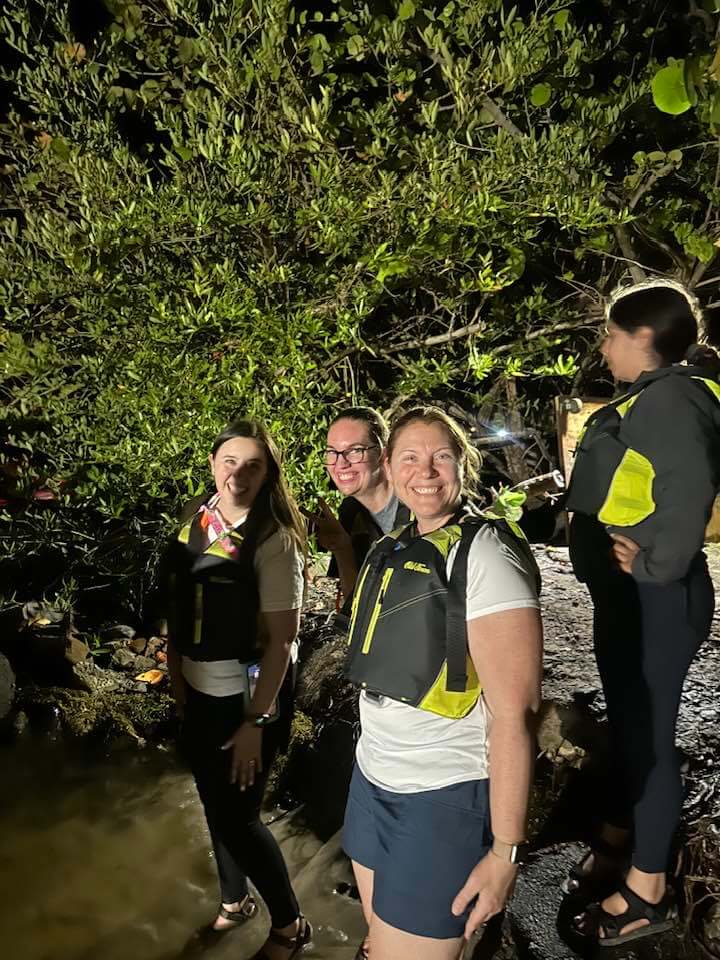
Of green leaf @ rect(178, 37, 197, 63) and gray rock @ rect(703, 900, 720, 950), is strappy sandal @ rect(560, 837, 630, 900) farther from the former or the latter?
green leaf @ rect(178, 37, 197, 63)

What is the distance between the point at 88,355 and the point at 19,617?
2533 millimetres

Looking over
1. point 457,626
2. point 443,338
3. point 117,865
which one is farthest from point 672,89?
point 117,865

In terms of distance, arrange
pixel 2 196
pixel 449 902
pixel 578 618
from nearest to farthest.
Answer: pixel 449 902
pixel 2 196
pixel 578 618

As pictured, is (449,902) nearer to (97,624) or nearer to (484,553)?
(484,553)

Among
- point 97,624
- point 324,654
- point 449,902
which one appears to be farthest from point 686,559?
point 97,624

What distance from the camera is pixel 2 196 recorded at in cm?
474

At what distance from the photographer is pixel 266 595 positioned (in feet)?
7.47

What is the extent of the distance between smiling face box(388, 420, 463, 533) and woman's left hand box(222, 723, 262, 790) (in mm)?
1019

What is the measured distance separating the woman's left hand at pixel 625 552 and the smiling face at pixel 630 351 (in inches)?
23.2

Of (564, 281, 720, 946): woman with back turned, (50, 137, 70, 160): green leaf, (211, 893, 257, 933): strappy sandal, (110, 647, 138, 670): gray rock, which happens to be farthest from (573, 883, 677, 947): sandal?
(50, 137, 70, 160): green leaf

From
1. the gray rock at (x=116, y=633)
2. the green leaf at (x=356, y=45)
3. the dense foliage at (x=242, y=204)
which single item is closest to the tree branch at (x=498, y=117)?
the dense foliage at (x=242, y=204)

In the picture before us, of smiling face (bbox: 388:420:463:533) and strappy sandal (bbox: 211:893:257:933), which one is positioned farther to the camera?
strappy sandal (bbox: 211:893:257:933)

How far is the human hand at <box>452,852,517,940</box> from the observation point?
1.46m

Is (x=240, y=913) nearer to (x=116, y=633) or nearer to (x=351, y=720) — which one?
(x=351, y=720)
